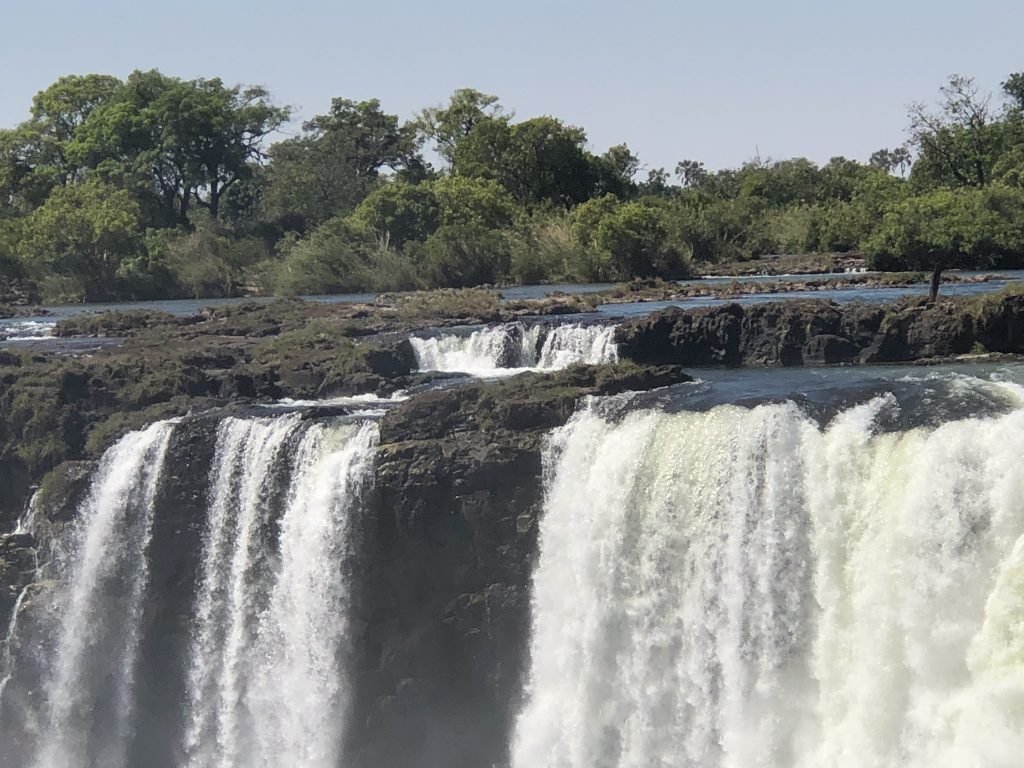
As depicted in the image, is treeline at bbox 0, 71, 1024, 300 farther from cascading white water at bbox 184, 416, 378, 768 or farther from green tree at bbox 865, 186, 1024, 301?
cascading white water at bbox 184, 416, 378, 768

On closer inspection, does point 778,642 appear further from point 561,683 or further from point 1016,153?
point 1016,153

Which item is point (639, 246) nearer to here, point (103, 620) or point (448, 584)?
point (103, 620)

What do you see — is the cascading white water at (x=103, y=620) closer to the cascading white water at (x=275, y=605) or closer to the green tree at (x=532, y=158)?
the cascading white water at (x=275, y=605)

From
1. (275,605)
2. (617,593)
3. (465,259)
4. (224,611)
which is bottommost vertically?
(224,611)

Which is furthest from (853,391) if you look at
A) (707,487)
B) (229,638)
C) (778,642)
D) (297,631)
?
(229,638)

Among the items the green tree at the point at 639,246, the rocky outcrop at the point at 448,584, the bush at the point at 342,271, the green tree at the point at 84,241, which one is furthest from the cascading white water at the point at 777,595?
the green tree at the point at 84,241

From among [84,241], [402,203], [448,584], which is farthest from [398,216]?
[448,584]
